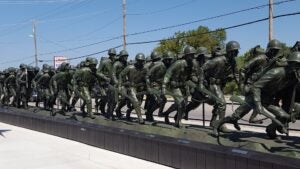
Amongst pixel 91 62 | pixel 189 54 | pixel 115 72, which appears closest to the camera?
pixel 189 54

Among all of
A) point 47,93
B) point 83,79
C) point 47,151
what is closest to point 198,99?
point 47,151

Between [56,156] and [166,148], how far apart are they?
2.94 metres

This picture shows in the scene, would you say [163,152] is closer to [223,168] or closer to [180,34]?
[223,168]

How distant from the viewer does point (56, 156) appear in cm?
1035

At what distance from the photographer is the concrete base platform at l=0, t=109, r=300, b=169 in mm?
6728

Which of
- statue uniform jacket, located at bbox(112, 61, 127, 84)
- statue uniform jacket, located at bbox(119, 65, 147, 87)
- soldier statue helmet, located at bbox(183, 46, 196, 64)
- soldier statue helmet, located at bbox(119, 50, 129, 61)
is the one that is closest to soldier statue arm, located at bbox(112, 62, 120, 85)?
statue uniform jacket, located at bbox(112, 61, 127, 84)

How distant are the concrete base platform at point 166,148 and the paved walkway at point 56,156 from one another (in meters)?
0.19

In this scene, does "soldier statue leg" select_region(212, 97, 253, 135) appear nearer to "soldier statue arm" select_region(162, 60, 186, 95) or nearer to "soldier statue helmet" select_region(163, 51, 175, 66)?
"soldier statue arm" select_region(162, 60, 186, 95)

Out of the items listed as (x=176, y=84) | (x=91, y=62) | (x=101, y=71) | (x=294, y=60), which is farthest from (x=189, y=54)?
(x=91, y=62)

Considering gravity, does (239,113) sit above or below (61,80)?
below

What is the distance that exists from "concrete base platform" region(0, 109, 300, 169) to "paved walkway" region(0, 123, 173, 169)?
19cm

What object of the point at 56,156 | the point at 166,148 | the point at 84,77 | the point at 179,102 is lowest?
the point at 56,156

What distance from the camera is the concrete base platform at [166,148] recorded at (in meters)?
6.73

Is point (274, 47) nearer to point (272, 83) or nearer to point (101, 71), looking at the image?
point (272, 83)
